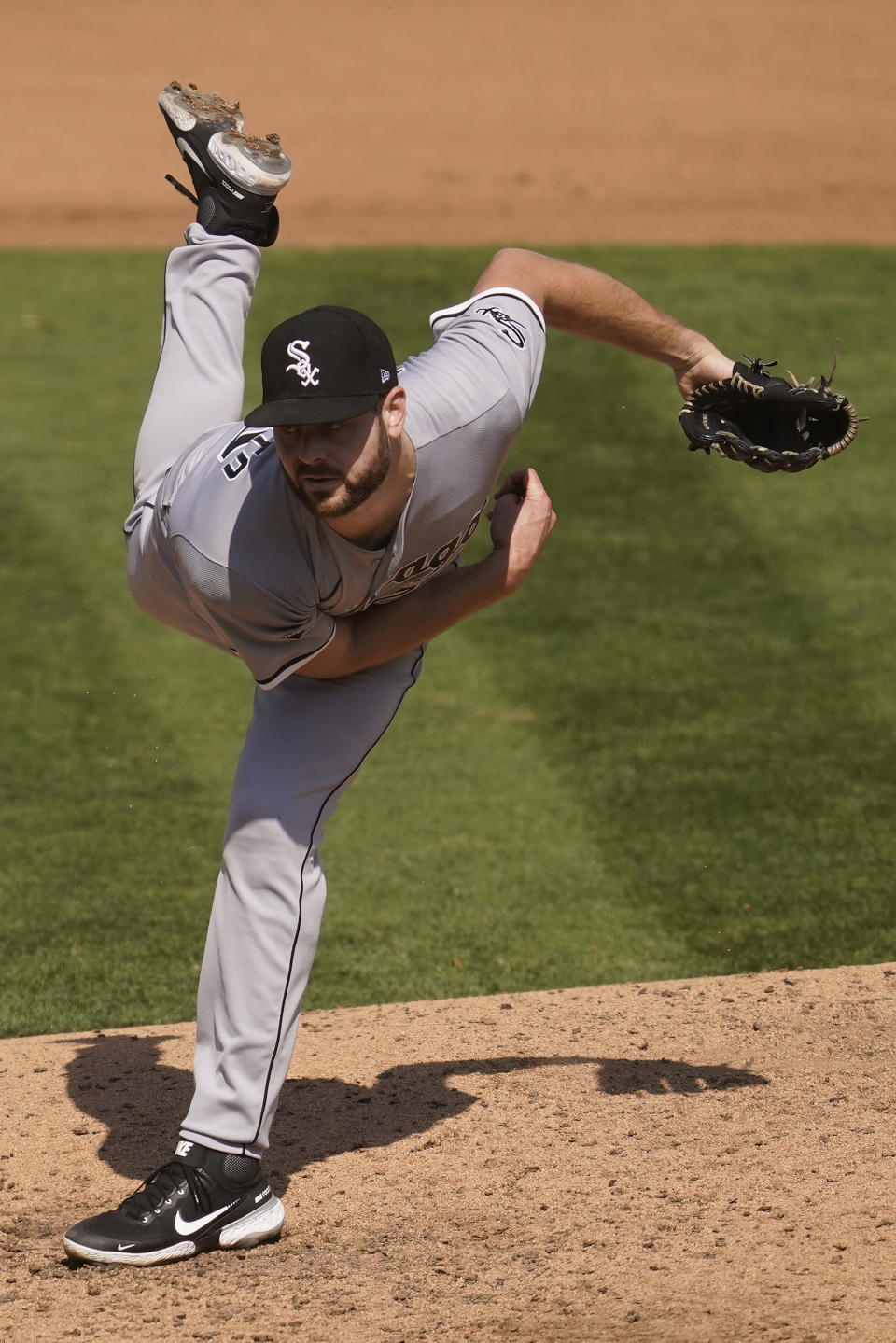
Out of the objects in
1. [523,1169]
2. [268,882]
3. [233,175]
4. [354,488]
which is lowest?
[523,1169]

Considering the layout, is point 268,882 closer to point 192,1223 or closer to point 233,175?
point 192,1223

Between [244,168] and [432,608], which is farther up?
[244,168]

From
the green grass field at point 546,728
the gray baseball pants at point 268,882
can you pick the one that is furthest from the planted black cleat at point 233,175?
the green grass field at point 546,728

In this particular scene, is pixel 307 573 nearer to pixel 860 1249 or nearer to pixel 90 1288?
pixel 90 1288

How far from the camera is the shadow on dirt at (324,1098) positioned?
391 centimetres

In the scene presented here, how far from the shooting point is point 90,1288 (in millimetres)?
3193

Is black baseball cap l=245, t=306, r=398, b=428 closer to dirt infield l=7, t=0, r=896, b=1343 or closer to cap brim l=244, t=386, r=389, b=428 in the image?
cap brim l=244, t=386, r=389, b=428

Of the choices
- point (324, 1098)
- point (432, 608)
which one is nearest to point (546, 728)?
point (324, 1098)

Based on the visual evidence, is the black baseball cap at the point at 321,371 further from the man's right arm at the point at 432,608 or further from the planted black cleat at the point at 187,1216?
the planted black cleat at the point at 187,1216

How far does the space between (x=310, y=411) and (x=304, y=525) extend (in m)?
0.25

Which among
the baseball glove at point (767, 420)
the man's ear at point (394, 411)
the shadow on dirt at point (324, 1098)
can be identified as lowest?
the shadow on dirt at point (324, 1098)

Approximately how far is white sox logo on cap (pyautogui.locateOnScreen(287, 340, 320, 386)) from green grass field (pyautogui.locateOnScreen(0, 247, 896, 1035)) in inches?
99.9

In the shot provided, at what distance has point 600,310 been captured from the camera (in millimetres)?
3996

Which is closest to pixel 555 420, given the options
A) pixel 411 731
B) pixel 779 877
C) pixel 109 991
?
pixel 411 731
